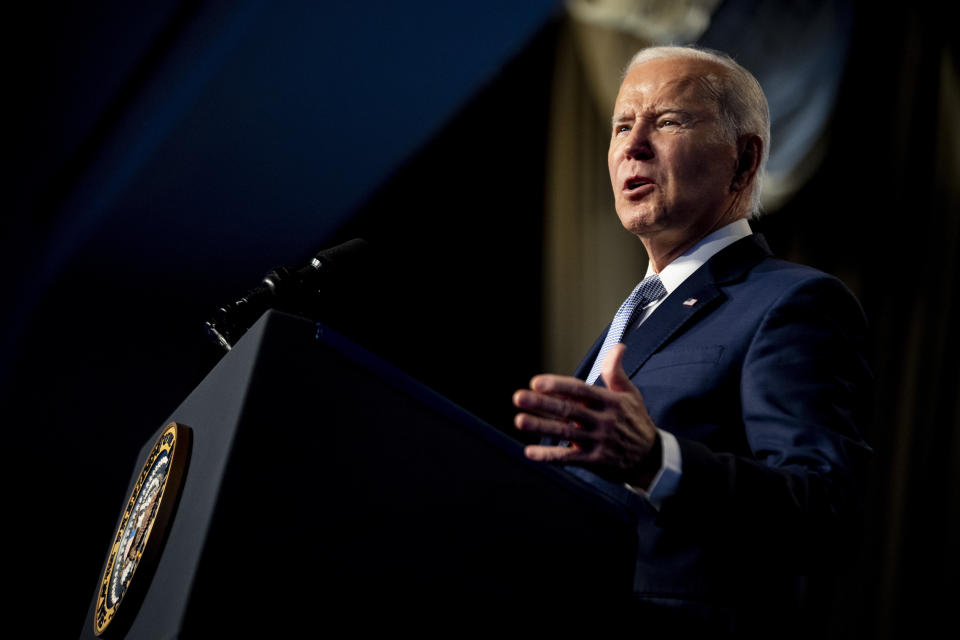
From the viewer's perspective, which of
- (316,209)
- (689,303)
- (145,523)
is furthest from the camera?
(316,209)

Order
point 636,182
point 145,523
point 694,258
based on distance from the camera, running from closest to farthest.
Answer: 1. point 145,523
2. point 694,258
3. point 636,182

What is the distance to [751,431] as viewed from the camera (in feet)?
3.44

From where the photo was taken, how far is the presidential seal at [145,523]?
880 millimetres

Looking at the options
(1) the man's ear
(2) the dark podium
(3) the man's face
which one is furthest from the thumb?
(1) the man's ear

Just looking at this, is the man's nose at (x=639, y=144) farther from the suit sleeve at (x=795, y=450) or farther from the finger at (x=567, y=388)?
the finger at (x=567, y=388)

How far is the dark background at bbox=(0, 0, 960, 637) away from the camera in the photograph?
314 centimetres

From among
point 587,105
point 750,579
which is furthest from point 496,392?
point 750,579

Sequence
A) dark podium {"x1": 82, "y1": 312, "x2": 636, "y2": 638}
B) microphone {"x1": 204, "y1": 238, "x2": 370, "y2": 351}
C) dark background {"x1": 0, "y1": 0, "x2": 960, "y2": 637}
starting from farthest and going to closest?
1. dark background {"x1": 0, "y1": 0, "x2": 960, "y2": 637}
2. microphone {"x1": 204, "y1": 238, "x2": 370, "y2": 351}
3. dark podium {"x1": 82, "y1": 312, "x2": 636, "y2": 638}

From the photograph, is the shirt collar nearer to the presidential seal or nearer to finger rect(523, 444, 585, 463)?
finger rect(523, 444, 585, 463)

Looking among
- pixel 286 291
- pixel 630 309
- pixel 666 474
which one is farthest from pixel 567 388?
pixel 630 309

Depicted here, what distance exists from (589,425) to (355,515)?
229mm

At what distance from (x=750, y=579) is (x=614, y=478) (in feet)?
1.00

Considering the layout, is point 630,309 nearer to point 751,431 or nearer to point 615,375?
point 751,431

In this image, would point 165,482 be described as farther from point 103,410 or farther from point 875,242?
point 103,410
